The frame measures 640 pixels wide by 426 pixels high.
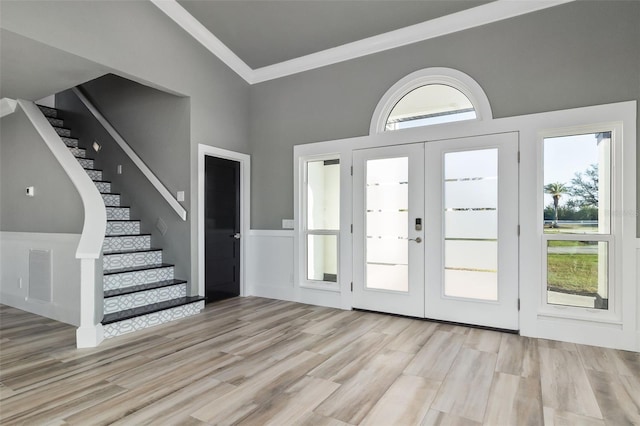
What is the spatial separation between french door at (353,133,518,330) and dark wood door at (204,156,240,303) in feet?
6.24

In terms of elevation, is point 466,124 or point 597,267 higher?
point 466,124

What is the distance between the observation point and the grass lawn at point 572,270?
3.41m

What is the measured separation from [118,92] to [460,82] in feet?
16.0

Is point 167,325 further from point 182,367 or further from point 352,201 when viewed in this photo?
point 352,201

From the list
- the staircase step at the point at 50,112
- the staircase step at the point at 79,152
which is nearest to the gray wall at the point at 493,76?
the staircase step at the point at 79,152

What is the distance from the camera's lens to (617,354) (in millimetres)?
3096

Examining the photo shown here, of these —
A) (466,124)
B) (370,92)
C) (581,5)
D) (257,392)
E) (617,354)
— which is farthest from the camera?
(370,92)

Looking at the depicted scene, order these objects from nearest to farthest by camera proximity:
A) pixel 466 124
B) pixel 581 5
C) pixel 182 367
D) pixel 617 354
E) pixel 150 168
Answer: pixel 182 367 → pixel 617 354 → pixel 581 5 → pixel 466 124 → pixel 150 168

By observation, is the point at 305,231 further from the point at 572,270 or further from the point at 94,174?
the point at 94,174

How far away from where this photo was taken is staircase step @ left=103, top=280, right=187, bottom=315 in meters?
3.85

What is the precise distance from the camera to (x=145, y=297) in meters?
4.14

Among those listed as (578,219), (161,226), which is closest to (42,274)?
(161,226)

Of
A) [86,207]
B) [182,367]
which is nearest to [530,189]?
[182,367]

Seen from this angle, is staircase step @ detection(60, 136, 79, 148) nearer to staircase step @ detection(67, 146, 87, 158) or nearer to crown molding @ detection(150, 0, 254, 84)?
staircase step @ detection(67, 146, 87, 158)
